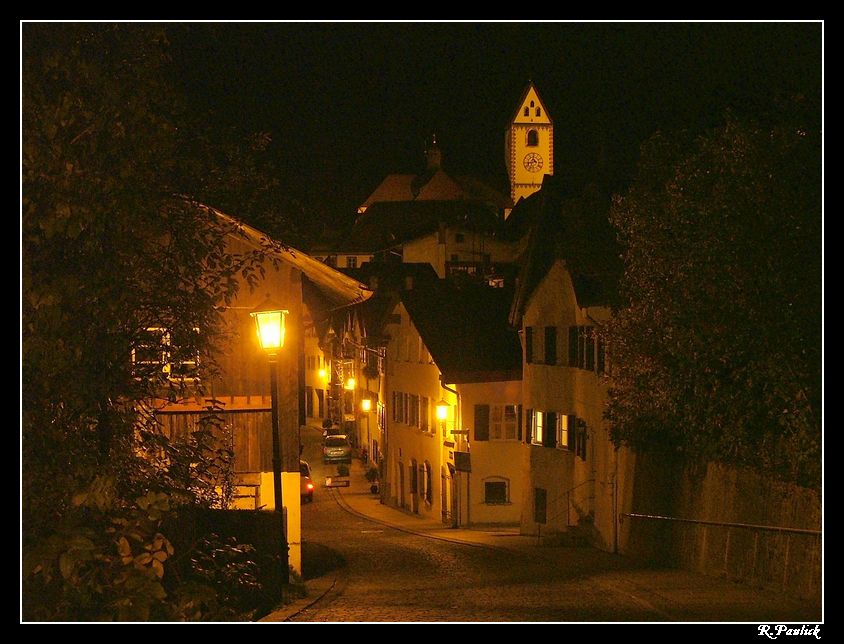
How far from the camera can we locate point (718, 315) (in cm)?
1567

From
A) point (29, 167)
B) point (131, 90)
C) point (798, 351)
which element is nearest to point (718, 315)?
point (798, 351)

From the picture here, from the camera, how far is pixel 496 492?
4194 cm

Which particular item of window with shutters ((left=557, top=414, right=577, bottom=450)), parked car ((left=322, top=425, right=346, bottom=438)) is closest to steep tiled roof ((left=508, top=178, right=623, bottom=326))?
window with shutters ((left=557, top=414, right=577, bottom=450))

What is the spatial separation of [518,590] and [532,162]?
5109 inches

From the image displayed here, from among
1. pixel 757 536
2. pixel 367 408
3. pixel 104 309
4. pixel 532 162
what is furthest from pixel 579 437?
pixel 532 162

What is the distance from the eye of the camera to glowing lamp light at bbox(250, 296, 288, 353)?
16.5 meters

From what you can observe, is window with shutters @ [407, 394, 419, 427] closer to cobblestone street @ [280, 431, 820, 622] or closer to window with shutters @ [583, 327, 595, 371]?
cobblestone street @ [280, 431, 820, 622]

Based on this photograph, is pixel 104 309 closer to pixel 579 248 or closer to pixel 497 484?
pixel 579 248

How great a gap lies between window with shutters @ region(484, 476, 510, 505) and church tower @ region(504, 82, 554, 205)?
344 feet

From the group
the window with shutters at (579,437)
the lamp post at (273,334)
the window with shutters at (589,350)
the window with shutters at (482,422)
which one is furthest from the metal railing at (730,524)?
the window with shutters at (482,422)

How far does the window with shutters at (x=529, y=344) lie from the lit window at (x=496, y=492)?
22.1ft

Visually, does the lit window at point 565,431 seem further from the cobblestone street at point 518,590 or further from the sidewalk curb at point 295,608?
the sidewalk curb at point 295,608

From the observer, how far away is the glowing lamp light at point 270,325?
54.2 ft

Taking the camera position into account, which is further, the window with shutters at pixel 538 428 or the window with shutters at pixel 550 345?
the window with shutters at pixel 538 428
